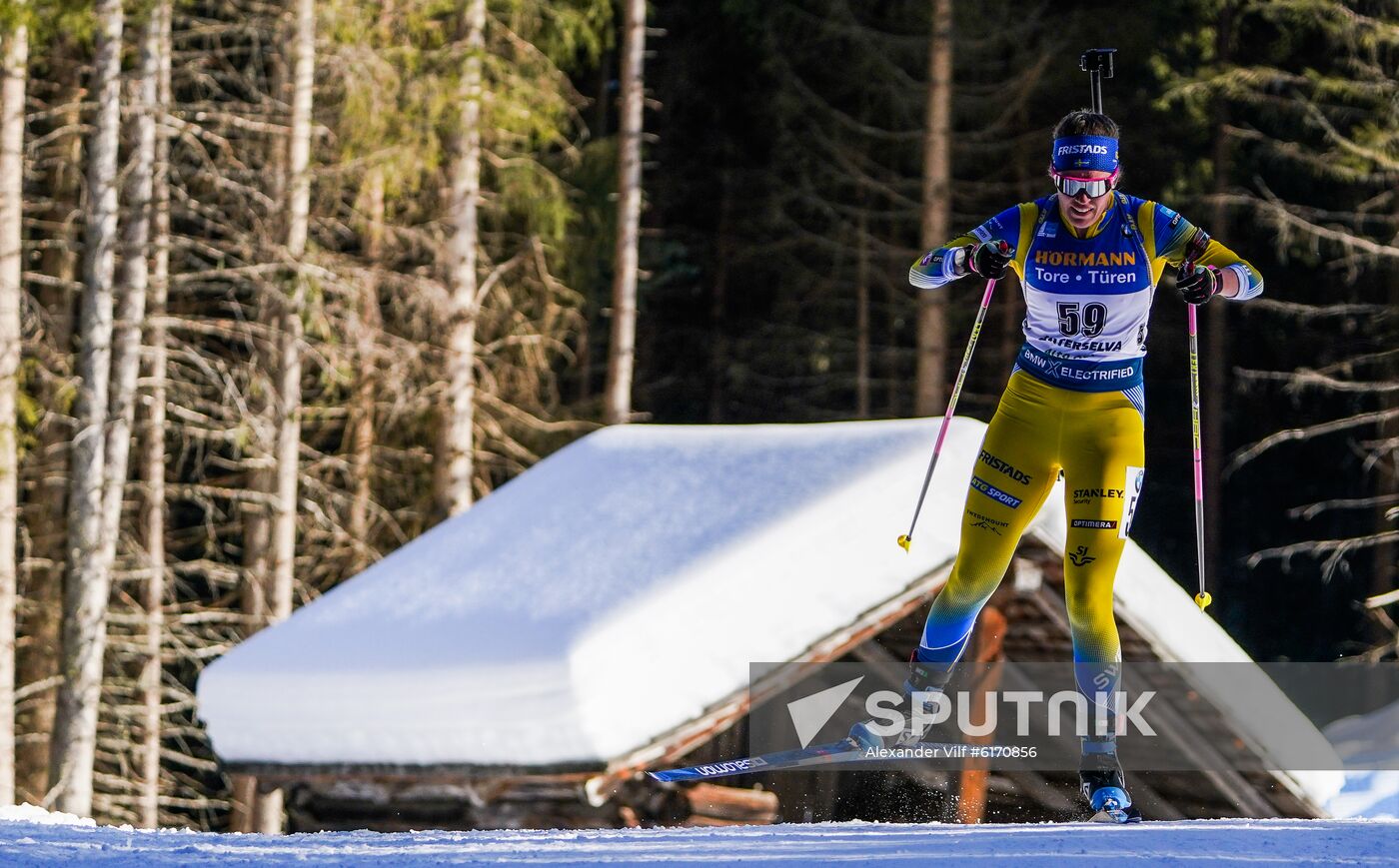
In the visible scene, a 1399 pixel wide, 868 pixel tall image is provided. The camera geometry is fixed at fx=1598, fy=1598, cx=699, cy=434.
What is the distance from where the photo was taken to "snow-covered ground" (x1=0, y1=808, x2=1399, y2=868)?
530cm

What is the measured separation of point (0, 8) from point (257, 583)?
6511 millimetres

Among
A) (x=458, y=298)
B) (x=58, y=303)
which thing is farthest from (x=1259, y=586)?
(x=58, y=303)

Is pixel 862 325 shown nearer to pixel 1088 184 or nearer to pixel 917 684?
pixel 917 684

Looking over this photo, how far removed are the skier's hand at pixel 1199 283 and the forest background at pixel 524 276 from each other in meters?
9.38

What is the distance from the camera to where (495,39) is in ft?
66.7

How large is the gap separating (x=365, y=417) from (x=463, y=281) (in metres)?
3.17

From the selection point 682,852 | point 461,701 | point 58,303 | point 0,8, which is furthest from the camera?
point 58,303

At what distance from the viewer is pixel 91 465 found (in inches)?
558

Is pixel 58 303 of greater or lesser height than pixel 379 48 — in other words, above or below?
below

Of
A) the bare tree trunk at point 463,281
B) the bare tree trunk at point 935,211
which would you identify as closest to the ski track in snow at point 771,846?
the bare tree trunk at point 463,281

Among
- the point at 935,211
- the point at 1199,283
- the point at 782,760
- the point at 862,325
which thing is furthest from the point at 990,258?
the point at 862,325

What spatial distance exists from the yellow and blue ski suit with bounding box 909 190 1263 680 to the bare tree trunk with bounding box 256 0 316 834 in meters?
10.3

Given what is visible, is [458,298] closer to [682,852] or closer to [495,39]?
[495,39]

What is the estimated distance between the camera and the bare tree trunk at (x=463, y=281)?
17.9 m
